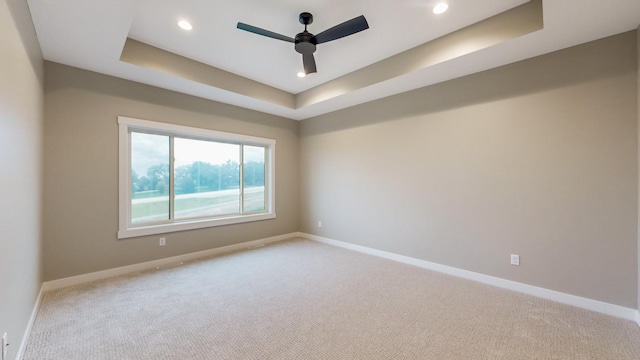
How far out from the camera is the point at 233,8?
243cm

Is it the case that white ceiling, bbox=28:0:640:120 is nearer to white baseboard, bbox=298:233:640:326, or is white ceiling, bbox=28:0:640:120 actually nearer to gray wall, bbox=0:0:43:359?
gray wall, bbox=0:0:43:359

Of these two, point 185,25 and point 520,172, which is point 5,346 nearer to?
point 185,25

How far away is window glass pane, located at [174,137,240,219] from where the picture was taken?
162 inches

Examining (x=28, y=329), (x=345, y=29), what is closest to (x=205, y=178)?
(x=28, y=329)

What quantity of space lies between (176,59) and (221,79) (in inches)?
23.6

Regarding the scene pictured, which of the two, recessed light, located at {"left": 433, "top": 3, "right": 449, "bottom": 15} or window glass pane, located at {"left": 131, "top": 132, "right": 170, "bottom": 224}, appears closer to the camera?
recessed light, located at {"left": 433, "top": 3, "right": 449, "bottom": 15}

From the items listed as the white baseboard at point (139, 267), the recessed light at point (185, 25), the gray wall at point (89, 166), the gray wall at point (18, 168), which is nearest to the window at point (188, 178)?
the gray wall at point (89, 166)

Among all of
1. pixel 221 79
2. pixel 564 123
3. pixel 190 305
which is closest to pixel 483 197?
pixel 564 123

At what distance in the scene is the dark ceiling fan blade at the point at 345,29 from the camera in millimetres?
2254

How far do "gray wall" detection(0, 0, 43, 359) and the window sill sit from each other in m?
0.97

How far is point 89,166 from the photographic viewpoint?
317 cm

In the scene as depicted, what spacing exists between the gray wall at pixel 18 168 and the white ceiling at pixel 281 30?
1.26ft

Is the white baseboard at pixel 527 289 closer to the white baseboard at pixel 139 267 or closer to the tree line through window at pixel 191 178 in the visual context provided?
the white baseboard at pixel 139 267

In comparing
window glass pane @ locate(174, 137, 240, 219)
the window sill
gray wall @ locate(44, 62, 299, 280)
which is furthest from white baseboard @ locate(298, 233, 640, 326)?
gray wall @ locate(44, 62, 299, 280)
